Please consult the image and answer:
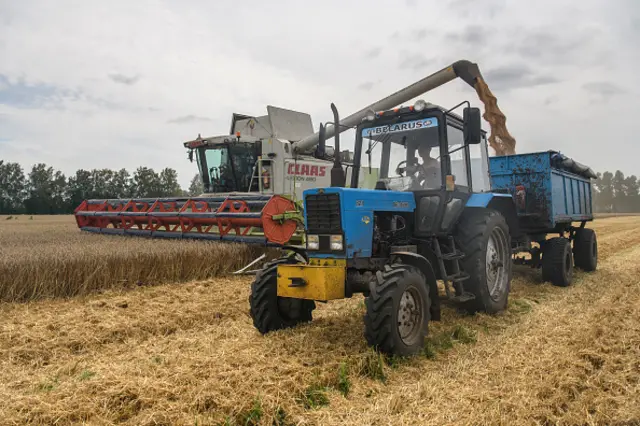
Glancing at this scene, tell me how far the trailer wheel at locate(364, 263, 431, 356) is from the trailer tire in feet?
4.30

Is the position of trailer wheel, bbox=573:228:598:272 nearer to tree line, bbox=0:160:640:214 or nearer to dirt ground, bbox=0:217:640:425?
dirt ground, bbox=0:217:640:425

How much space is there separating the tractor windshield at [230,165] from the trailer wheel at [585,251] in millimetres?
7757

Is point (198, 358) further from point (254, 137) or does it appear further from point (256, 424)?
point (254, 137)

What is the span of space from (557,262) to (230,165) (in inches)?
327

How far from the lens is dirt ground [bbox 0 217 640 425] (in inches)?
120

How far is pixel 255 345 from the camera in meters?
4.36

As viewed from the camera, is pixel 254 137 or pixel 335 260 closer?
pixel 335 260

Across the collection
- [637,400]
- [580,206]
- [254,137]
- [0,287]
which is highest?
[254,137]

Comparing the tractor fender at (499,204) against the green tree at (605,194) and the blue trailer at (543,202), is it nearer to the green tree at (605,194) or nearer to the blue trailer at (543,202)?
the blue trailer at (543,202)

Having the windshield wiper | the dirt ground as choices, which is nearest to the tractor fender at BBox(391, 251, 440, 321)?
the dirt ground

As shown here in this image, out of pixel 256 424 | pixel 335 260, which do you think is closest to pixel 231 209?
pixel 335 260

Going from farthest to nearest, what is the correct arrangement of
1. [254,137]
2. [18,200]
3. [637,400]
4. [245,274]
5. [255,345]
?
[18,200], [254,137], [245,274], [255,345], [637,400]

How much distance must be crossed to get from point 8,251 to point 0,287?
150 centimetres

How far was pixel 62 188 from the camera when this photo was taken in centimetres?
5406
